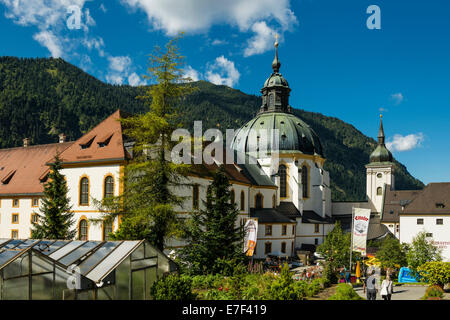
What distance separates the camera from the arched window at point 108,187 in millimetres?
33562

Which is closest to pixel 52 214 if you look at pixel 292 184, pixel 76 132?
pixel 292 184

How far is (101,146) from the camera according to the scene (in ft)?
115

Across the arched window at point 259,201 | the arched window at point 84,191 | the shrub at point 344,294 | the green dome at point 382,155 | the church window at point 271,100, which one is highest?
the church window at point 271,100

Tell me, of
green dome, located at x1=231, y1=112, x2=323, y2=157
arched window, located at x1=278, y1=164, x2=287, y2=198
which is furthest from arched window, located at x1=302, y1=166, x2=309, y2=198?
arched window, located at x1=278, y1=164, x2=287, y2=198

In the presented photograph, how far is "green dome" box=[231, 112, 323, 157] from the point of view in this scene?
6781cm

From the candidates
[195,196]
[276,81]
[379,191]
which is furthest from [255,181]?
[379,191]

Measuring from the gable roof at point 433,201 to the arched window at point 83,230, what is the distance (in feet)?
129

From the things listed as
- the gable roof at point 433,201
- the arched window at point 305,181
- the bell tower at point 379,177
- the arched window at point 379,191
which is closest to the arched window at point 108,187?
the gable roof at point 433,201

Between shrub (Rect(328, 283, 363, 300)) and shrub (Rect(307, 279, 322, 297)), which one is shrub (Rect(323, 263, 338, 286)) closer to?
shrub (Rect(307, 279, 322, 297))

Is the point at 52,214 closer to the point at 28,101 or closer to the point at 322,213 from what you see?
the point at 322,213

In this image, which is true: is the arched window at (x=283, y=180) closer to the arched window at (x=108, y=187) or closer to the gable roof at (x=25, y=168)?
the gable roof at (x=25, y=168)

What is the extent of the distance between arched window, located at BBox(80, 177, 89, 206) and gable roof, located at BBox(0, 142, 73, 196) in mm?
8421

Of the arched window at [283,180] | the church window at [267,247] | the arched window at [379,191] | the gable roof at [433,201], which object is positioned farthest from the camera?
the arched window at [379,191]
